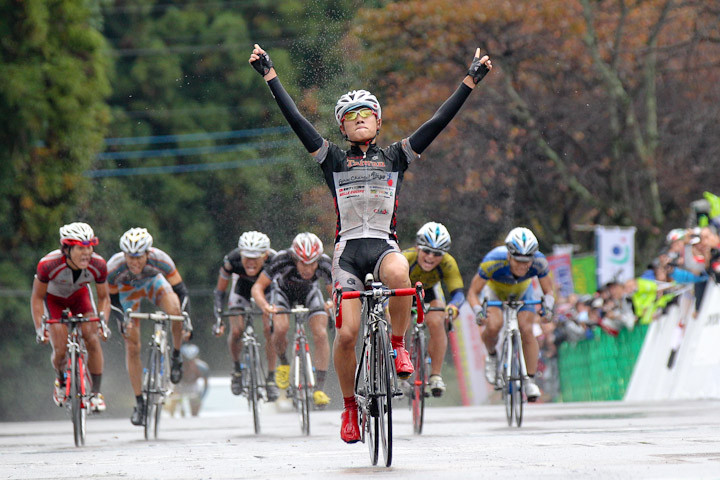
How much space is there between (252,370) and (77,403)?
239cm

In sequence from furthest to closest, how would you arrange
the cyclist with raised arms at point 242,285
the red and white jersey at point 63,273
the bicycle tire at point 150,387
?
the cyclist with raised arms at point 242,285 < the bicycle tire at point 150,387 < the red and white jersey at point 63,273

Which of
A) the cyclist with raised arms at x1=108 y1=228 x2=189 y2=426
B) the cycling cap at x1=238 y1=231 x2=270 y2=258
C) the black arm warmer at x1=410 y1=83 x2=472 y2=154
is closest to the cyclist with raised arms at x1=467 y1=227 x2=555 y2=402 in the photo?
the cycling cap at x1=238 y1=231 x2=270 y2=258

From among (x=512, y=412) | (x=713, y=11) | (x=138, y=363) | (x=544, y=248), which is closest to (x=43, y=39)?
(x=544, y=248)

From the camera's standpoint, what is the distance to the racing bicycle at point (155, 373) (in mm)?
15328

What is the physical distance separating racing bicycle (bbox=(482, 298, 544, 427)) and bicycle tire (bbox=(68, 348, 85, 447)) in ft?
13.8

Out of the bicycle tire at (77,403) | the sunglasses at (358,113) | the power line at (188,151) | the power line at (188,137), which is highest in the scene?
the power line at (188,137)

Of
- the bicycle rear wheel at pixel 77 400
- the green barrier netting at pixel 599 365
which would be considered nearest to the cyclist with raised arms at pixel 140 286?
the bicycle rear wheel at pixel 77 400

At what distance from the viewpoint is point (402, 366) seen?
31.3 ft

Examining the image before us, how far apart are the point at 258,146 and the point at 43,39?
12762 mm

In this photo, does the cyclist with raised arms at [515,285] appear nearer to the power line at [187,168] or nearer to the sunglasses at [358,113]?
the sunglasses at [358,113]

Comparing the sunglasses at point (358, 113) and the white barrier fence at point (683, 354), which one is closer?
the sunglasses at point (358, 113)

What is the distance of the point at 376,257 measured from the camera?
388 inches

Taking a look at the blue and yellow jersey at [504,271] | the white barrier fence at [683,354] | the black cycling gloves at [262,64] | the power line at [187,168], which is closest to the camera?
the black cycling gloves at [262,64]

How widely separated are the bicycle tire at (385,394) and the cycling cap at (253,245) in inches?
286
